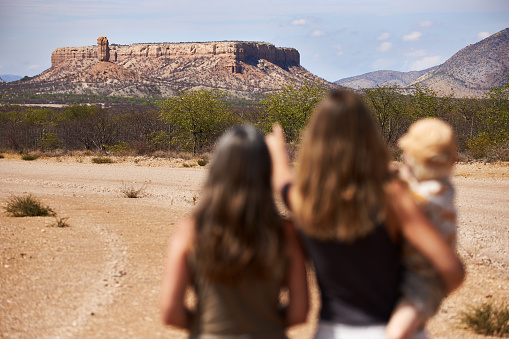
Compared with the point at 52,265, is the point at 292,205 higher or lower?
higher

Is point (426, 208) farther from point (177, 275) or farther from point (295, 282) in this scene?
point (177, 275)

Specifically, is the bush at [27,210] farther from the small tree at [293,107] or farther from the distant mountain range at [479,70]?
the distant mountain range at [479,70]

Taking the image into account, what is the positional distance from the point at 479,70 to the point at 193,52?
97862mm

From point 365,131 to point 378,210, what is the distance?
0.90ft

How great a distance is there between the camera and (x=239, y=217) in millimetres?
1715

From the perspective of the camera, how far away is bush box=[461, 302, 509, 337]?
486cm

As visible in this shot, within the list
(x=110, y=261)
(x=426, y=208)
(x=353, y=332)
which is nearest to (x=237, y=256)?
(x=353, y=332)

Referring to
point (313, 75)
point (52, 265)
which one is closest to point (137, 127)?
point (52, 265)

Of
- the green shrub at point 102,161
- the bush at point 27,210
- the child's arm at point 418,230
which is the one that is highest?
the child's arm at point 418,230

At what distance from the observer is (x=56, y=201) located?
41.9 feet

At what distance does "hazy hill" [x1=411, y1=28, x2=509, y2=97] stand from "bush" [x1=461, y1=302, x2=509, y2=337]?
162m

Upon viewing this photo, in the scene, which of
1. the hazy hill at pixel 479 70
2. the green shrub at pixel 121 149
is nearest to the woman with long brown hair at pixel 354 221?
the green shrub at pixel 121 149

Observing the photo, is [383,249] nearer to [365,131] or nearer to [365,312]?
[365,312]

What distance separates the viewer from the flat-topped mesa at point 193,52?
168 metres
